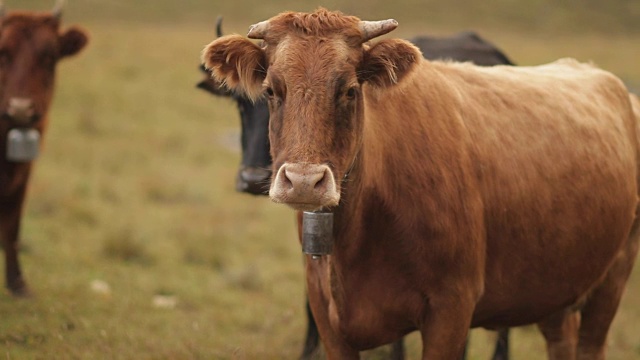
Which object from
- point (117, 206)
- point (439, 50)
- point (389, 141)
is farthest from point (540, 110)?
point (117, 206)

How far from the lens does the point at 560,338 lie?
5688 millimetres

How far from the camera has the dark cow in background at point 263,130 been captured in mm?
6098

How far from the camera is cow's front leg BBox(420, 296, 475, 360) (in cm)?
419

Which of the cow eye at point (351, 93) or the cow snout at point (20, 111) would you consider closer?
the cow eye at point (351, 93)

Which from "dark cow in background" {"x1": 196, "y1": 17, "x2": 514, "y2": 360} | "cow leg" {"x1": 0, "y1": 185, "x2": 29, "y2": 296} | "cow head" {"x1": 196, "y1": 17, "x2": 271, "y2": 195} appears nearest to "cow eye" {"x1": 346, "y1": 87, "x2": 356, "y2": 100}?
"dark cow in background" {"x1": 196, "y1": 17, "x2": 514, "y2": 360}

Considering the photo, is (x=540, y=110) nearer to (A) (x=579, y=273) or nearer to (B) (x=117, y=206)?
(A) (x=579, y=273)

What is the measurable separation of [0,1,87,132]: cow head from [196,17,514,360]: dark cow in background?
1.60 m

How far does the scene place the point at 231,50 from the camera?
409 centimetres

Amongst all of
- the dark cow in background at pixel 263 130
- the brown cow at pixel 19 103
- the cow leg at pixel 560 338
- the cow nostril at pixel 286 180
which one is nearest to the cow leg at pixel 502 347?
the dark cow in background at pixel 263 130

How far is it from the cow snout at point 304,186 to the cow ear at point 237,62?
2.31 ft

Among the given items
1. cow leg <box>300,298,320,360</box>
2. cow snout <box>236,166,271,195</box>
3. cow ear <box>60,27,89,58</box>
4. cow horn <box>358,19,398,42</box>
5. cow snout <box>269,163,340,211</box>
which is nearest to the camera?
cow snout <box>269,163,340,211</box>

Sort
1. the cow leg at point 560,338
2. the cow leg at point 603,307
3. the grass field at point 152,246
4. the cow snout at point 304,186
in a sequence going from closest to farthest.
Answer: the cow snout at point 304,186 < the cow leg at point 603,307 < the cow leg at point 560,338 < the grass field at point 152,246

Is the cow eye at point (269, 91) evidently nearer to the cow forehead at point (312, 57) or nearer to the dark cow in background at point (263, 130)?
the cow forehead at point (312, 57)

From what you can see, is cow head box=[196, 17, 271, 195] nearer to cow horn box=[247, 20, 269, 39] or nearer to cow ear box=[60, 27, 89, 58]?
cow horn box=[247, 20, 269, 39]
